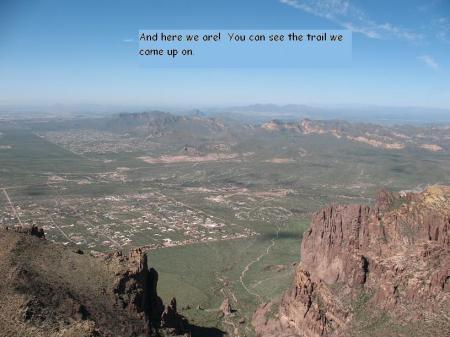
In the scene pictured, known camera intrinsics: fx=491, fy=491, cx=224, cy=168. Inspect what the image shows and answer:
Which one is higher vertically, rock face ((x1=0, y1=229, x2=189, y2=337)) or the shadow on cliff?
rock face ((x1=0, y1=229, x2=189, y2=337))

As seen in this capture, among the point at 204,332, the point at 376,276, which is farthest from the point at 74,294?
the point at 376,276

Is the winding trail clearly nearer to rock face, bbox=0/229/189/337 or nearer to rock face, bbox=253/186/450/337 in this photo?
rock face, bbox=253/186/450/337

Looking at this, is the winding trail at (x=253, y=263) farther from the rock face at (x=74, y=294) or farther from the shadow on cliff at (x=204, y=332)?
the rock face at (x=74, y=294)

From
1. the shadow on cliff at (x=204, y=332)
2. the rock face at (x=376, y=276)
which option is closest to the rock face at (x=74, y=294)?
the shadow on cliff at (x=204, y=332)

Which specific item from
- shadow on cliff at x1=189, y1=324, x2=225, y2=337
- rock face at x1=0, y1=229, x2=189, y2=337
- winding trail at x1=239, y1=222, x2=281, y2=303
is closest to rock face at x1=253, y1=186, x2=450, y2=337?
shadow on cliff at x1=189, y1=324, x2=225, y2=337

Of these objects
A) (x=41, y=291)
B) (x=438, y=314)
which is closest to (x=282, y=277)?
(x=438, y=314)

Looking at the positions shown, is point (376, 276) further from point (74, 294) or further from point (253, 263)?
point (253, 263)

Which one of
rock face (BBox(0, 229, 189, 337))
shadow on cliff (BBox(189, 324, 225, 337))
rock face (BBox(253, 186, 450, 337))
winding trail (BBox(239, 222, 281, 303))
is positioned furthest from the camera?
winding trail (BBox(239, 222, 281, 303))
